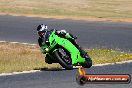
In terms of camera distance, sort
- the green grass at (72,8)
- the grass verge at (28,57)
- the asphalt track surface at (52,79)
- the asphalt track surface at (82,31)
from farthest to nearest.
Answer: the green grass at (72,8) → the asphalt track surface at (82,31) → the grass verge at (28,57) → the asphalt track surface at (52,79)

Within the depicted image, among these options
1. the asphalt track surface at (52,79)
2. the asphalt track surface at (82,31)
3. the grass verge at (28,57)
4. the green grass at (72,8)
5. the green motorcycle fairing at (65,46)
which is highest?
the green motorcycle fairing at (65,46)

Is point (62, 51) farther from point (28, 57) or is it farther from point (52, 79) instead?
point (28, 57)

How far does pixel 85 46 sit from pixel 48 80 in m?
10.5

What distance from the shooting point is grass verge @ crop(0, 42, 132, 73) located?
55.7 ft

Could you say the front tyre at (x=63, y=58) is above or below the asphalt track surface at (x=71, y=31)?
above

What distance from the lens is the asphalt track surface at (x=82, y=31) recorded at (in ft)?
86.2

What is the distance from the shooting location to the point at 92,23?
3522cm

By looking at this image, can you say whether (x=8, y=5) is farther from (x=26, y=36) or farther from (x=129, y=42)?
(x=129, y=42)

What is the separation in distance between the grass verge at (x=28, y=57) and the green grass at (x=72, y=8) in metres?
16.5

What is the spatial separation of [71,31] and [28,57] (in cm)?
1068

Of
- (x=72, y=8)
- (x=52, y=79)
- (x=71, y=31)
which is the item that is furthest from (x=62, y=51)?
(x=72, y=8)

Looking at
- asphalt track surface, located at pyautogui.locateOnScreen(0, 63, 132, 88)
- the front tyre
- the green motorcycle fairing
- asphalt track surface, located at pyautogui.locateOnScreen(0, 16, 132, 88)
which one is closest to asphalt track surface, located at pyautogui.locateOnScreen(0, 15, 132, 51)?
asphalt track surface, located at pyautogui.locateOnScreen(0, 16, 132, 88)

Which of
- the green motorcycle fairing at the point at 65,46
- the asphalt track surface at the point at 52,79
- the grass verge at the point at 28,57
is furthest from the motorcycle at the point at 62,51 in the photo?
the grass verge at the point at 28,57

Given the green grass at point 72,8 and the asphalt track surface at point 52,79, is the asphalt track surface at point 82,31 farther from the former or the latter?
the asphalt track surface at point 52,79
